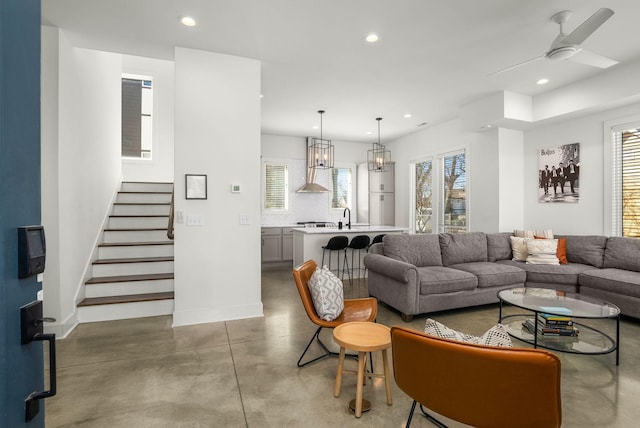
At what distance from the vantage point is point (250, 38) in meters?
3.27

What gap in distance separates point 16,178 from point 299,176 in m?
6.89

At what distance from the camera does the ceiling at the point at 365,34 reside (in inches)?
109

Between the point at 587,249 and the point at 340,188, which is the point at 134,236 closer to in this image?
the point at 340,188

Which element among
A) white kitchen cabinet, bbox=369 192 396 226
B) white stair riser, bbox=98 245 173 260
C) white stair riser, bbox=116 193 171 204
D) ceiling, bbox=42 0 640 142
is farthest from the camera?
white kitchen cabinet, bbox=369 192 396 226

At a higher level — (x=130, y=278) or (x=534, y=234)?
(x=534, y=234)

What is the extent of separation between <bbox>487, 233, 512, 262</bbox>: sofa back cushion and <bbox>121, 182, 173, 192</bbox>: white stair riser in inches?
219

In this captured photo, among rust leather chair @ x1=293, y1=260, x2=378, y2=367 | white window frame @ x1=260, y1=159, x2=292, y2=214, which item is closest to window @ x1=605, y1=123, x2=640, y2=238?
rust leather chair @ x1=293, y1=260, x2=378, y2=367

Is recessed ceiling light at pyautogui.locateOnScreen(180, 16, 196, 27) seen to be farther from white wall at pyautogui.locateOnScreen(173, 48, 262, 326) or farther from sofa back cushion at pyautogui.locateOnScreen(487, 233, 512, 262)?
sofa back cushion at pyautogui.locateOnScreen(487, 233, 512, 262)

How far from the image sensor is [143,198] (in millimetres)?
5375

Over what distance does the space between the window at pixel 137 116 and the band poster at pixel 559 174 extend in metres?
7.30

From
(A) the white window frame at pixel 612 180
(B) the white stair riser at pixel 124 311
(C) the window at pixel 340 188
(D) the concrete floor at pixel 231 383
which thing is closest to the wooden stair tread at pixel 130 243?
(B) the white stair riser at pixel 124 311

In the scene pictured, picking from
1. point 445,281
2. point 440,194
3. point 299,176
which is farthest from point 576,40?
point 299,176

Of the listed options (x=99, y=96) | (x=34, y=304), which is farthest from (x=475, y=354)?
(x=99, y=96)

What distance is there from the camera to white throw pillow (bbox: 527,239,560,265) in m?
Answer: 4.43
